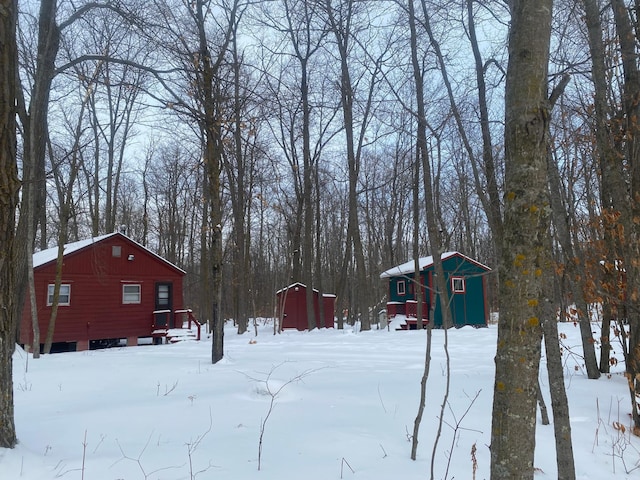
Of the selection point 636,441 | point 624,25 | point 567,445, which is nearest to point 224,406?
point 567,445

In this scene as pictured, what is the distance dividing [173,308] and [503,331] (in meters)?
17.7

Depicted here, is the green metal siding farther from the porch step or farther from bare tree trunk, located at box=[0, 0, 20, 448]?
bare tree trunk, located at box=[0, 0, 20, 448]

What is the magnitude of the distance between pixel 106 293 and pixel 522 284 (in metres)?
16.9

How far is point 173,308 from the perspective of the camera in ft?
59.7

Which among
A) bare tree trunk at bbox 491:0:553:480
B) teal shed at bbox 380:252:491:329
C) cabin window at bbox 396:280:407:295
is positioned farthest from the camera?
cabin window at bbox 396:280:407:295

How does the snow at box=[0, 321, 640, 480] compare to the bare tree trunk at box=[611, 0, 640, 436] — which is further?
the bare tree trunk at box=[611, 0, 640, 436]

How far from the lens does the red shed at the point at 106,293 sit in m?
15.0

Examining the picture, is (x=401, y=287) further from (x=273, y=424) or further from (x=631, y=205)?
(x=273, y=424)

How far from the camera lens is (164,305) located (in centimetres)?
1809

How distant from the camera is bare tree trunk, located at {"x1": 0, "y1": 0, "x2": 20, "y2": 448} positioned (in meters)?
3.02

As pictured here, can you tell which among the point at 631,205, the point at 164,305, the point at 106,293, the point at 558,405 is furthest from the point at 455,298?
the point at 558,405

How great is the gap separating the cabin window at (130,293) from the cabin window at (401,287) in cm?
1138

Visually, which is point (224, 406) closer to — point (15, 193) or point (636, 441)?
point (15, 193)

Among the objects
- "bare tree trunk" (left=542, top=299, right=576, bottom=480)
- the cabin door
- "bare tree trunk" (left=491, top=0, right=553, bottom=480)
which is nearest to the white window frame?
the cabin door
